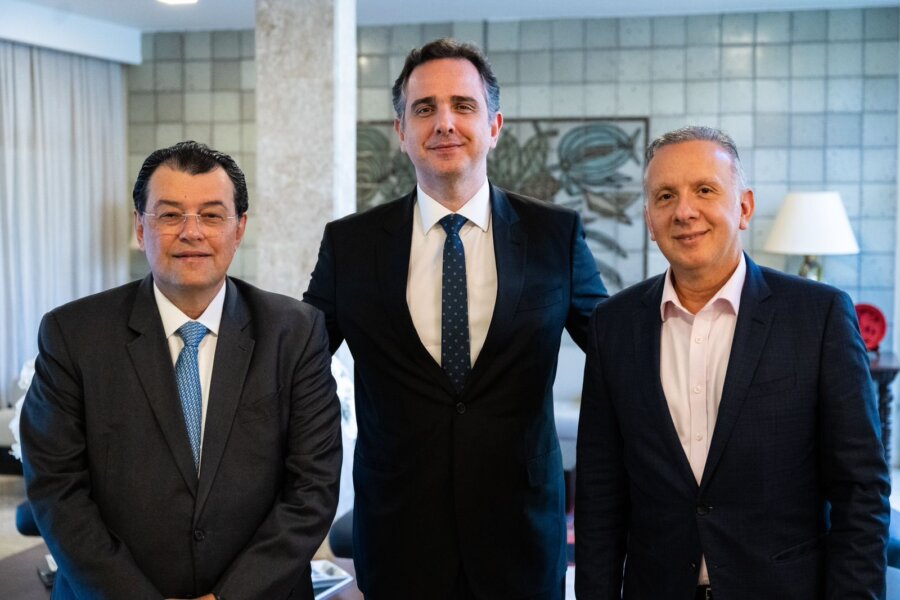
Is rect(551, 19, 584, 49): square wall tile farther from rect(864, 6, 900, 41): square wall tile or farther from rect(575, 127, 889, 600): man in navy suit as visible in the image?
rect(575, 127, 889, 600): man in navy suit

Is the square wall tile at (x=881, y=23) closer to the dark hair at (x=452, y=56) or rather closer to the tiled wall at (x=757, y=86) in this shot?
the tiled wall at (x=757, y=86)

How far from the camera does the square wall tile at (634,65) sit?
6.36m

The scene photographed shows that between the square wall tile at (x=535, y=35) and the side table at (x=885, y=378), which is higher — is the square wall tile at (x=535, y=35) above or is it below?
above

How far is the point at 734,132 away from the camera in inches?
248

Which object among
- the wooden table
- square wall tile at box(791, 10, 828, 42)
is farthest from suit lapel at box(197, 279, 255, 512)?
square wall tile at box(791, 10, 828, 42)

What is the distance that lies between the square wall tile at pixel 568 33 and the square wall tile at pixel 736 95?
0.98 meters

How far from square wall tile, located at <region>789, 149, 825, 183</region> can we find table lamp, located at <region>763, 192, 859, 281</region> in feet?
1.12

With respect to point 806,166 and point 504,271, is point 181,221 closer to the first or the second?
point 504,271

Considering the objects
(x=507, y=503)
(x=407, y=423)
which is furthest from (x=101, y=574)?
(x=507, y=503)

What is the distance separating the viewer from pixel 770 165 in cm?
626

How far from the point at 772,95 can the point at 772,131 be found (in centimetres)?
23

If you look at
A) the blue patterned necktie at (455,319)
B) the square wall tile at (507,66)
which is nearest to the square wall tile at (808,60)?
the square wall tile at (507,66)

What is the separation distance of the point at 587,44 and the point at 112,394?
5.27m

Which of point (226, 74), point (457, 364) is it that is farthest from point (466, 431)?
point (226, 74)
